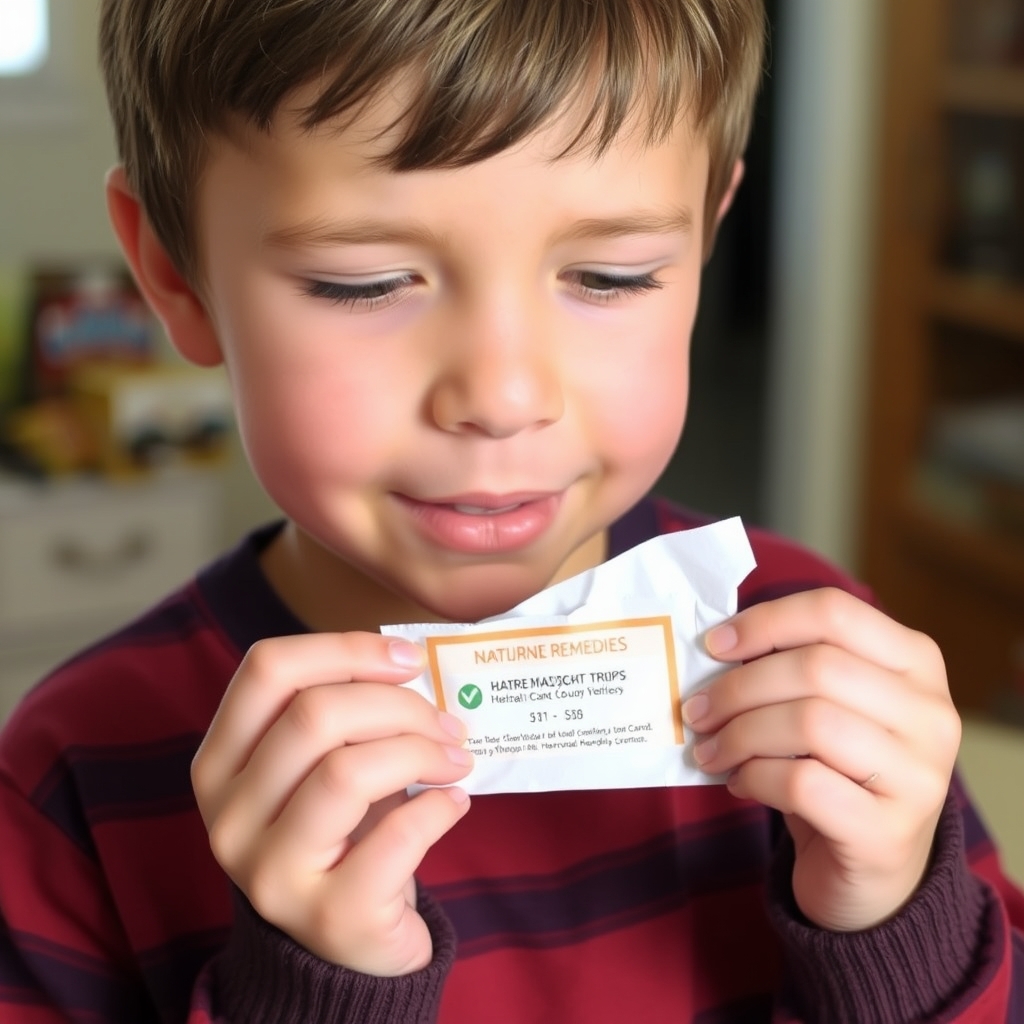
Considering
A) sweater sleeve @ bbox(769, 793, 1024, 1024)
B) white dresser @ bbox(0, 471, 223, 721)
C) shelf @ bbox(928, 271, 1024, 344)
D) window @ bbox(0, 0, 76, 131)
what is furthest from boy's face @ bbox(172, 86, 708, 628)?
window @ bbox(0, 0, 76, 131)

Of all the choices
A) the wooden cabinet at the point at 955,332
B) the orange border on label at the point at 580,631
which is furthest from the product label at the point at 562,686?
the wooden cabinet at the point at 955,332

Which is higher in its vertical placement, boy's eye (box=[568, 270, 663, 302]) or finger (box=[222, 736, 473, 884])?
boy's eye (box=[568, 270, 663, 302])

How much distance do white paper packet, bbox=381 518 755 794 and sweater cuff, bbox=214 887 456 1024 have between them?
0.37 ft

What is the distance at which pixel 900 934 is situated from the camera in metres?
0.74

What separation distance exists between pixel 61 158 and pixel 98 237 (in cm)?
19

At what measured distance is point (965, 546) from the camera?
298 cm

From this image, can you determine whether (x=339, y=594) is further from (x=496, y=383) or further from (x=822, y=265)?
(x=822, y=265)

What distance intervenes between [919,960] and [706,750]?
0.17 m

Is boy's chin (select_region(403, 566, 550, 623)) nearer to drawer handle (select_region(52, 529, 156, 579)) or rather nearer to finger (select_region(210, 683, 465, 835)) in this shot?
finger (select_region(210, 683, 465, 835))

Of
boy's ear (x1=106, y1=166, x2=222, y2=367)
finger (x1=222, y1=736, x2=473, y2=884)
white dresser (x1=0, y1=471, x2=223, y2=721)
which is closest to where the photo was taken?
finger (x1=222, y1=736, x2=473, y2=884)

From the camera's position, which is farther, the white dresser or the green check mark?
the white dresser

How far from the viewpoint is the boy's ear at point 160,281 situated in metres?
0.90

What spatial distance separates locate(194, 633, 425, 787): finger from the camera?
687 mm

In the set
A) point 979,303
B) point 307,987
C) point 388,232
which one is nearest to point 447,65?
point 388,232
